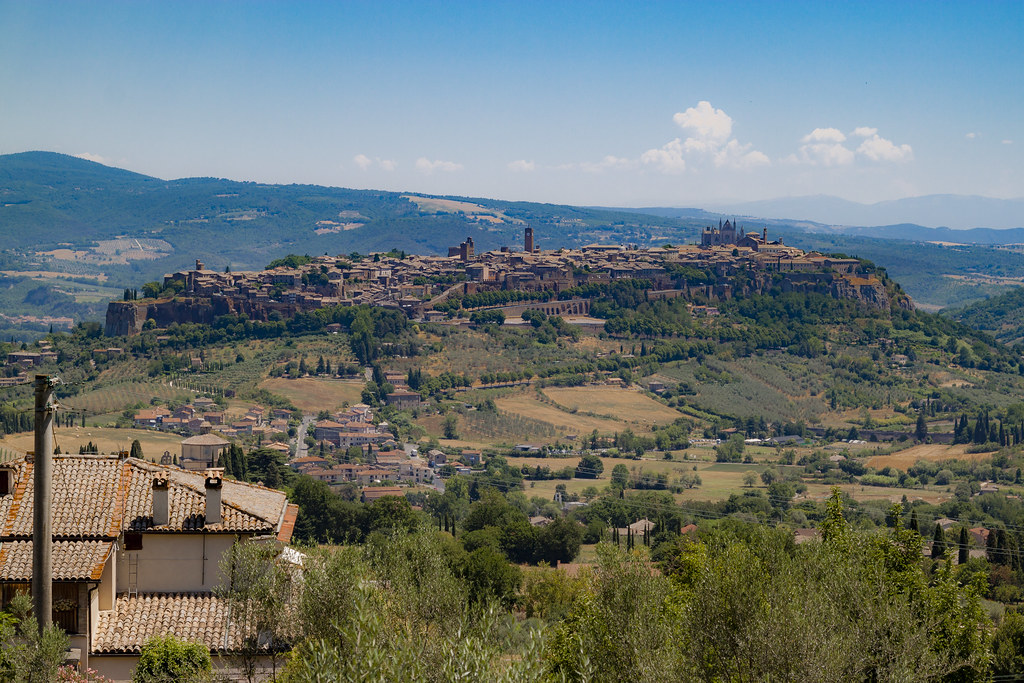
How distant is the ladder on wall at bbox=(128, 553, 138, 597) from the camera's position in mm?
15617

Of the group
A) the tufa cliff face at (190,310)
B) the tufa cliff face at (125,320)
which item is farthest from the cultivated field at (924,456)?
the tufa cliff face at (125,320)

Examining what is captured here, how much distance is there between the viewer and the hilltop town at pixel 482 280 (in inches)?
3674

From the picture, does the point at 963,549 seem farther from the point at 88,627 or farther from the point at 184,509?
the point at 88,627

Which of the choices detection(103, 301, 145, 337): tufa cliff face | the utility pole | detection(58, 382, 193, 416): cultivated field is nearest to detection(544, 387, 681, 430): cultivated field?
detection(58, 382, 193, 416): cultivated field

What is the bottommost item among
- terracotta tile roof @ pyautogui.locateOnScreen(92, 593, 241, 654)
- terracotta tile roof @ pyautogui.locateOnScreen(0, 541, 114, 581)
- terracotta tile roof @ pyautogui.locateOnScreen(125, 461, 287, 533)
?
terracotta tile roof @ pyautogui.locateOnScreen(92, 593, 241, 654)

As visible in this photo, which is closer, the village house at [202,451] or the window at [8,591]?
the window at [8,591]

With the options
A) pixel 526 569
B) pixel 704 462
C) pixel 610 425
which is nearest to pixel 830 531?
pixel 526 569

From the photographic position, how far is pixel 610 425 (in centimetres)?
7888

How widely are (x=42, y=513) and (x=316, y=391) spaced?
212 feet

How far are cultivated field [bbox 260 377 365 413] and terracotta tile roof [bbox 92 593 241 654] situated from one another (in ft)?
195

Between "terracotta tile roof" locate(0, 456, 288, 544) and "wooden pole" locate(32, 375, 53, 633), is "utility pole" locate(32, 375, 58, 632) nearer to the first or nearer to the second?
"wooden pole" locate(32, 375, 53, 633)

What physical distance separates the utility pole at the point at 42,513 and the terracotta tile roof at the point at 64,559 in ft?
2.23

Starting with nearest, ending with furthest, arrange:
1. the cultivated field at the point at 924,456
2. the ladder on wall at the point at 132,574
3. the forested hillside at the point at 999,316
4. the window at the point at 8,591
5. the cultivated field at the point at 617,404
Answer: the window at the point at 8,591 → the ladder on wall at the point at 132,574 → the cultivated field at the point at 924,456 → the cultivated field at the point at 617,404 → the forested hillside at the point at 999,316

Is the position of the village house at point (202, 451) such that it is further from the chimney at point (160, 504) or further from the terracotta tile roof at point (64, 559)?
the terracotta tile roof at point (64, 559)
